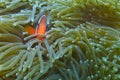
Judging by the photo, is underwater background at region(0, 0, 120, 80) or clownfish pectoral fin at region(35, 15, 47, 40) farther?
clownfish pectoral fin at region(35, 15, 47, 40)

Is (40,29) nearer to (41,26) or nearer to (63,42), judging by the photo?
(41,26)

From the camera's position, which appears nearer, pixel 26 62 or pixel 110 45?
pixel 26 62

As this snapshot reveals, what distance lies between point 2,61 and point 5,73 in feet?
0.30

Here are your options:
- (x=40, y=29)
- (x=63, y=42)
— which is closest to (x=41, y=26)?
(x=40, y=29)

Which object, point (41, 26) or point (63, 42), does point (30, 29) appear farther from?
point (63, 42)

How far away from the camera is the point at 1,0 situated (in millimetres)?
2188

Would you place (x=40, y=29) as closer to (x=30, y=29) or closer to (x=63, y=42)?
(x=30, y=29)

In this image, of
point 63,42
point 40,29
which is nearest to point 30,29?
point 40,29

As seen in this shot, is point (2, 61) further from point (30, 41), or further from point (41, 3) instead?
point (41, 3)

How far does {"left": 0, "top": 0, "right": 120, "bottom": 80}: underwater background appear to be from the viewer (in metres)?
1.89

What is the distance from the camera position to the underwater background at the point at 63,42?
1.89 metres

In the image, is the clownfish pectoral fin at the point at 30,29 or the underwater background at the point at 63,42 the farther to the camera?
the clownfish pectoral fin at the point at 30,29

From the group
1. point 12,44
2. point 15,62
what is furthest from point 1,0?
point 15,62

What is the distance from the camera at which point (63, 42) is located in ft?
6.50
